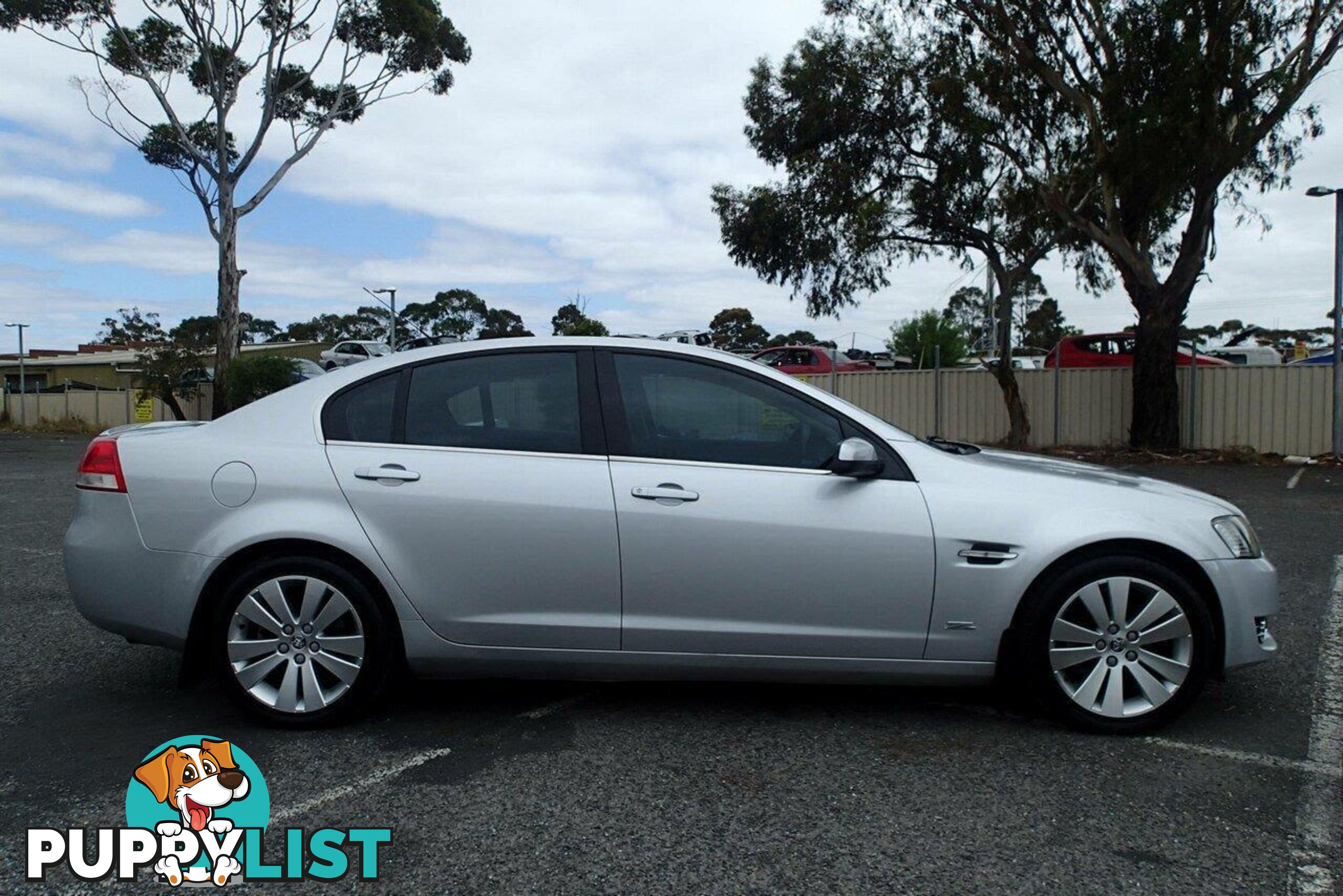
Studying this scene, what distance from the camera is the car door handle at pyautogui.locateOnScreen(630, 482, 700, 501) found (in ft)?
12.5

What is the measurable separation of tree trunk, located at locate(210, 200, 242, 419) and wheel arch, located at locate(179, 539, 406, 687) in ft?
88.4

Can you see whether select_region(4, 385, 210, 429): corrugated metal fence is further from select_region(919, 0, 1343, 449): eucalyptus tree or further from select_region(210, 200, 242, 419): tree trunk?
select_region(919, 0, 1343, 449): eucalyptus tree

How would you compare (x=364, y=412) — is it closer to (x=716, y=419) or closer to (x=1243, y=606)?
(x=716, y=419)

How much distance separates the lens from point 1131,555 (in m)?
3.81

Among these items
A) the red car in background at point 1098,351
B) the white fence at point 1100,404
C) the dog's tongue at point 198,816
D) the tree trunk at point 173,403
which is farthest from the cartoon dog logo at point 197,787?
the tree trunk at point 173,403

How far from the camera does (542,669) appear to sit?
155 inches

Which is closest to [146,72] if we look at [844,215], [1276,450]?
[844,215]

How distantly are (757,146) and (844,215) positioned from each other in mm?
2457

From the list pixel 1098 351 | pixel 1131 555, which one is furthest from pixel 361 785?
pixel 1098 351

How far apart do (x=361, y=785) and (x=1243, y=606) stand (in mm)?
3175

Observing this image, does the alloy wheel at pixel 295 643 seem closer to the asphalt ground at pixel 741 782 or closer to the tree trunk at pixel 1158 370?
the asphalt ground at pixel 741 782

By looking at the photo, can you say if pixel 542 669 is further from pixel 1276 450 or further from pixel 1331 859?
pixel 1276 450

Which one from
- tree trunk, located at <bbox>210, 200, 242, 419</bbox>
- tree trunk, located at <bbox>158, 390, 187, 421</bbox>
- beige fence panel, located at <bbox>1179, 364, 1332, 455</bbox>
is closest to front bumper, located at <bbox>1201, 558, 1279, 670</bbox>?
beige fence panel, located at <bbox>1179, 364, 1332, 455</bbox>

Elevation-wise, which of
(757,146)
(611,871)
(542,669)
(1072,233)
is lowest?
(611,871)
